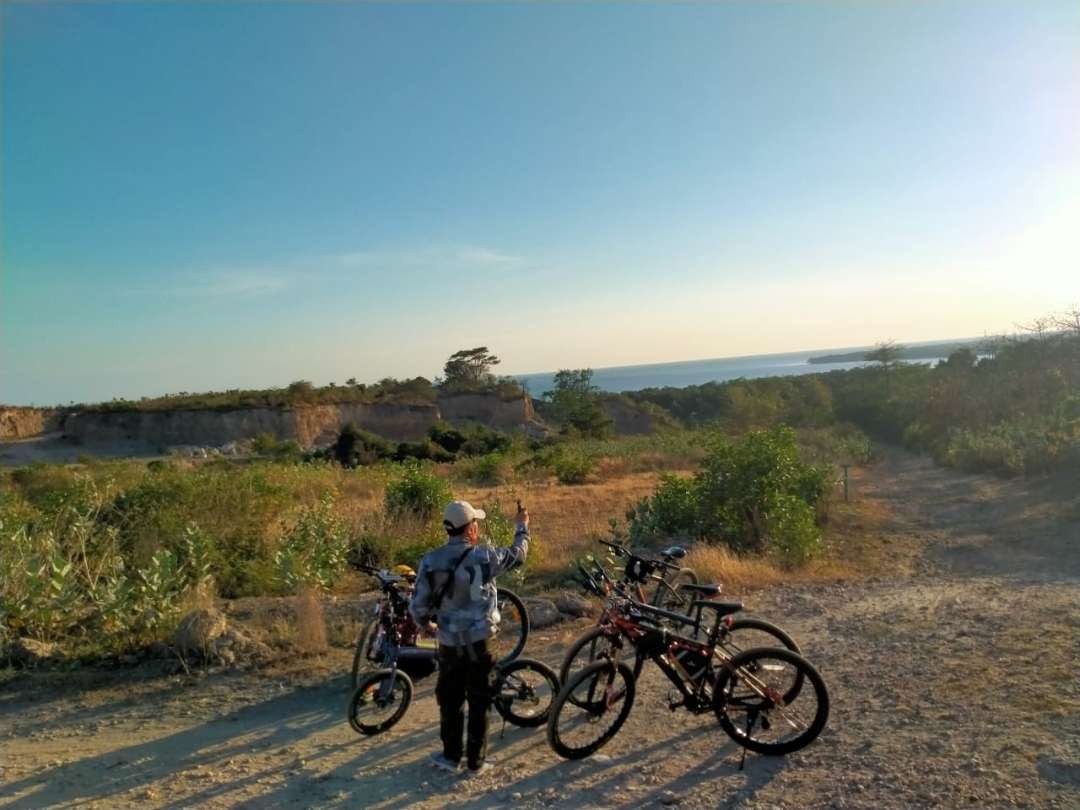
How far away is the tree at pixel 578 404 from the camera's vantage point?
5097cm

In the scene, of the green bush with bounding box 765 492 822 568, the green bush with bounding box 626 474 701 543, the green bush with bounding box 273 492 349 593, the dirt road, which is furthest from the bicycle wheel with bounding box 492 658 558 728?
the green bush with bounding box 626 474 701 543

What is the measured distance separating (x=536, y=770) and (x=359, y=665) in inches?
63.3

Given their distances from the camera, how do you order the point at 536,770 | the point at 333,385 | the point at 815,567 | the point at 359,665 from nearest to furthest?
the point at 536,770, the point at 359,665, the point at 815,567, the point at 333,385

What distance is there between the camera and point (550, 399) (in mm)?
62031

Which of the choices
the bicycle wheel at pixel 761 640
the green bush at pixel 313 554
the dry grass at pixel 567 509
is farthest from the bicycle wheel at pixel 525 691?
the dry grass at pixel 567 509

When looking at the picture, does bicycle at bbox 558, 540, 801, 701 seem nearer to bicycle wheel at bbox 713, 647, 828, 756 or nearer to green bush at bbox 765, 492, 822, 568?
bicycle wheel at bbox 713, 647, 828, 756

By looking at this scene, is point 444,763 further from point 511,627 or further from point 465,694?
point 511,627

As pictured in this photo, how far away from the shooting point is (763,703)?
4.19 m

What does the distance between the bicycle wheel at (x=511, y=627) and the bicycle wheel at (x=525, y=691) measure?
26.9 inches

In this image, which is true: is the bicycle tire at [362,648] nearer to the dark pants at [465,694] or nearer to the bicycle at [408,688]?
the bicycle at [408,688]

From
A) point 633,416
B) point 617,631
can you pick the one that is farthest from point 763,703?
point 633,416

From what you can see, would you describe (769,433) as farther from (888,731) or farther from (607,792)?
(607,792)

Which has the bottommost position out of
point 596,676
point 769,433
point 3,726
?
point 3,726

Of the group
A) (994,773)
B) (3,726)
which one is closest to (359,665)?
(3,726)
